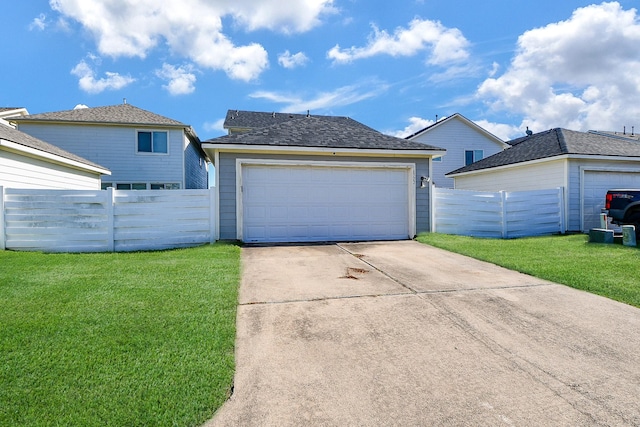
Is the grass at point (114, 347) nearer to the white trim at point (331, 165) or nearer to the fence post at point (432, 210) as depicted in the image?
the white trim at point (331, 165)

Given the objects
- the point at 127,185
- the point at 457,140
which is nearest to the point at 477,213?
the point at 457,140

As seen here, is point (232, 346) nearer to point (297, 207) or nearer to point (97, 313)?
point (97, 313)

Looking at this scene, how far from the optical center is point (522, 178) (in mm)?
13531

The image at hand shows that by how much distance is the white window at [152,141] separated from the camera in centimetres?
1586

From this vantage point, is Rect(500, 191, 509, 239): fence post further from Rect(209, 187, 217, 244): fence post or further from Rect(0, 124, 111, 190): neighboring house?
Rect(0, 124, 111, 190): neighboring house

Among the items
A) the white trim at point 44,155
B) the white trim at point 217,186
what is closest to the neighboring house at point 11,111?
the white trim at point 44,155

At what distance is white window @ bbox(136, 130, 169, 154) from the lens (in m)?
15.9

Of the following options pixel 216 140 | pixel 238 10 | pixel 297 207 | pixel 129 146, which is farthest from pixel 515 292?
pixel 129 146

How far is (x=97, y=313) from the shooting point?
12.5 ft

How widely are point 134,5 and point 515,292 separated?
1091 centimetres

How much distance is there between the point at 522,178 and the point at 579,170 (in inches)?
81.3

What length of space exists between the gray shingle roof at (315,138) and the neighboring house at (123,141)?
722 centimetres

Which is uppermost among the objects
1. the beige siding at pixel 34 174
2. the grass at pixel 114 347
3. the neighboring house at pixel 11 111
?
the neighboring house at pixel 11 111

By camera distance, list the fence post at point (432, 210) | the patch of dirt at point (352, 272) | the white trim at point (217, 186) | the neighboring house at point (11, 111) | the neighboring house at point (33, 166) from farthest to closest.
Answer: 1. the neighboring house at point (11, 111)
2. the fence post at point (432, 210)
3. the white trim at point (217, 186)
4. the neighboring house at point (33, 166)
5. the patch of dirt at point (352, 272)
